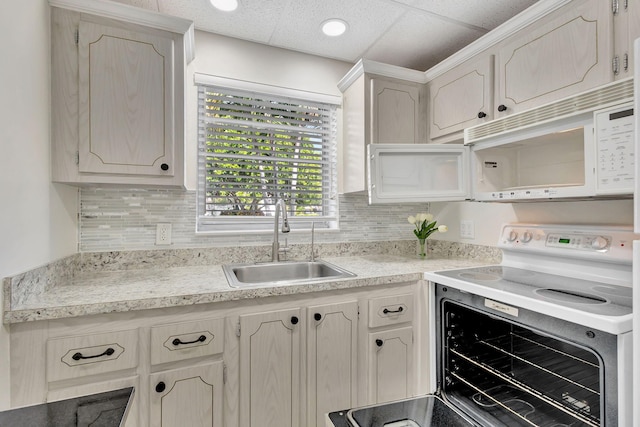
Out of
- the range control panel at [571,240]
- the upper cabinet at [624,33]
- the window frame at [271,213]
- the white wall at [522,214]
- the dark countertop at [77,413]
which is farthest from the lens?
the window frame at [271,213]

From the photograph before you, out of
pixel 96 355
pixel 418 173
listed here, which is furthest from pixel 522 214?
pixel 96 355

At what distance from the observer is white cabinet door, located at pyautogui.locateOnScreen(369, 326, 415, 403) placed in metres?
1.56

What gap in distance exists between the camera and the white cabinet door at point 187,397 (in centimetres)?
119

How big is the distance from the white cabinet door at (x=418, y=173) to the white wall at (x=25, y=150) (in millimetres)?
1444

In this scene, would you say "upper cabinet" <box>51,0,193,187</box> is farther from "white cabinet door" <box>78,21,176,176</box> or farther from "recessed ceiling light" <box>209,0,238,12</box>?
"recessed ceiling light" <box>209,0,238,12</box>

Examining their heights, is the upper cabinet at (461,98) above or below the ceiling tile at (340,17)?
below

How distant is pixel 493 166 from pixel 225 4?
5.56ft

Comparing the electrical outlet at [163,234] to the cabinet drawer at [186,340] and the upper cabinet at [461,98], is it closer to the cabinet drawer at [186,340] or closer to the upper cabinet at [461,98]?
the cabinet drawer at [186,340]

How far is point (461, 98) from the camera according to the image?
1.84 meters

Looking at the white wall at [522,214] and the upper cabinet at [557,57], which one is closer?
the upper cabinet at [557,57]

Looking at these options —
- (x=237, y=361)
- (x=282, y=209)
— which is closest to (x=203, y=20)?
(x=282, y=209)

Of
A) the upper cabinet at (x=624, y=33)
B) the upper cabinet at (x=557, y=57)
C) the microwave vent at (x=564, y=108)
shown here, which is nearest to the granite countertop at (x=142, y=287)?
the microwave vent at (x=564, y=108)

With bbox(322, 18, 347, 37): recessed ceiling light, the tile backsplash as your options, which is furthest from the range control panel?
bbox(322, 18, 347, 37): recessed ceiling light

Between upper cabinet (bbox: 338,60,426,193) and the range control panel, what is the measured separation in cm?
84
